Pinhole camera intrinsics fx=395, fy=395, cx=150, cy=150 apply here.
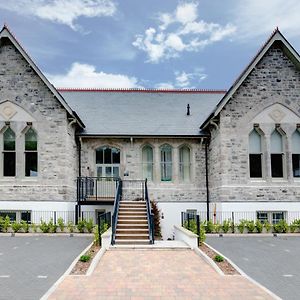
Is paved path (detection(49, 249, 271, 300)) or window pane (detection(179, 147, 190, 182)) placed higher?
window pane (detection(179, 147, 190, 182))

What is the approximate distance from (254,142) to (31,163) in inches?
487

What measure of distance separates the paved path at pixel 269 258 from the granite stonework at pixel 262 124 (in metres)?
3.27

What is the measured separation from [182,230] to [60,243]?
525cm

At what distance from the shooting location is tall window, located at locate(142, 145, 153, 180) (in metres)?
24.1

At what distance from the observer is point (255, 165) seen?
21844 millimetres

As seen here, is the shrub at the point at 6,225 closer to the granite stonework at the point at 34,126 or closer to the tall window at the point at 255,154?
the granite stonework at the point at 34,126

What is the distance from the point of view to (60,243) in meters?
16.9

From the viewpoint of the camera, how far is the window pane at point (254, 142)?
72.0 ft

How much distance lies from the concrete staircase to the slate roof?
504 cm

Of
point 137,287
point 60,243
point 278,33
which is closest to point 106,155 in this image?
point 60,243

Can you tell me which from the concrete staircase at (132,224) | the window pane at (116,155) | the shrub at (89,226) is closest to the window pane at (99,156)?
the window pane at (116,155)

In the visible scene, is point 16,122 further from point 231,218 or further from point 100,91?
point 231,218

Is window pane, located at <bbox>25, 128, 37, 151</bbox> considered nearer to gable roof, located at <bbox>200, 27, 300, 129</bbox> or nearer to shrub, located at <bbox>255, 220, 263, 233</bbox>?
gable roof, located at <bbox>200, 27, 300, 129</bbox>

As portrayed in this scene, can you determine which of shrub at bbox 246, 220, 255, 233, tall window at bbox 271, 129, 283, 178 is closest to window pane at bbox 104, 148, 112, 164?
shrub at bbox 246, 220, 255, 233
